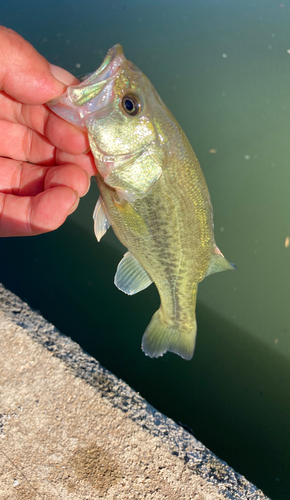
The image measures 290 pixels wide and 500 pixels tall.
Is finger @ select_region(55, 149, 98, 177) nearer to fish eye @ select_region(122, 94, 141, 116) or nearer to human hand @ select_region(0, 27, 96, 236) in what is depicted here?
human hand @ select_region(0, 27, 96, 236)

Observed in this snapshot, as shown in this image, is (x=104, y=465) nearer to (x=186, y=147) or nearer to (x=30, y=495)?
(x=30, y=495)

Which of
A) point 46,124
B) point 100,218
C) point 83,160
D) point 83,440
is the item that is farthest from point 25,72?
point 83,440

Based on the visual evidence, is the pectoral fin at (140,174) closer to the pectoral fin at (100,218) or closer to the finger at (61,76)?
the pectoral fin at (100,218)

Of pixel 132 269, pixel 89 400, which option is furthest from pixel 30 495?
pixel 132 269

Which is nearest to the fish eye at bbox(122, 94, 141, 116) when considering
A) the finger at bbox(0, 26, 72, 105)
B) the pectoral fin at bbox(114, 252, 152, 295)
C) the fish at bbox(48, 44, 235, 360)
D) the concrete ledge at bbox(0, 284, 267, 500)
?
the fish at bbox(48, 44, 235, 360)

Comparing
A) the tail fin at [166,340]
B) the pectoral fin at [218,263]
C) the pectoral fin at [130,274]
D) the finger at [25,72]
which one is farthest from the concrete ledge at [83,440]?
the finger at [25,72]

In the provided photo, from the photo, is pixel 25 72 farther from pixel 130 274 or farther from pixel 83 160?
pixel 130 274
